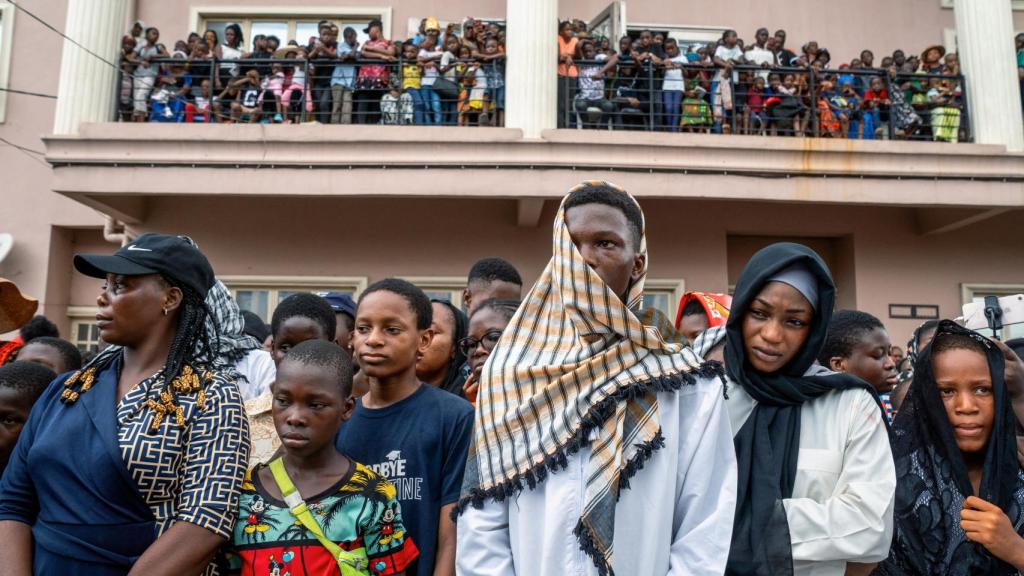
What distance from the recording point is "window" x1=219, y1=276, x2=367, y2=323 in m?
9.41

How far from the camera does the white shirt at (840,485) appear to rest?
2146mm

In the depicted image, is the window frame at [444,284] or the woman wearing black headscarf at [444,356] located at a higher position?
the window frame at [444,284]

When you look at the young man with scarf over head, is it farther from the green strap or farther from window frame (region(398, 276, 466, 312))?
window frame (region(398, 276, 466, 312))

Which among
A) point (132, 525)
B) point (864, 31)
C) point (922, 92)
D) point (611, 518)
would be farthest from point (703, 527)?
point (864, 31)

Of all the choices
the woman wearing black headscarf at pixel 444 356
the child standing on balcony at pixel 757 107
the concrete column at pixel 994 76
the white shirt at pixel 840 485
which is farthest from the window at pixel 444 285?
the white shirt at pixel 840 485

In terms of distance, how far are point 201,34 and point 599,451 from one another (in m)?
10.1

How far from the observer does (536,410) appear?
6.74 ft

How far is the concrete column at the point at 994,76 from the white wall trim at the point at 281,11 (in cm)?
684

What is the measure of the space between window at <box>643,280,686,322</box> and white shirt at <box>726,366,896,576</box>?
709 cm

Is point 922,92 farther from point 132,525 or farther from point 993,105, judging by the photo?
point 132,525

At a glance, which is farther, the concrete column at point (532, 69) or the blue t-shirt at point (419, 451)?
the concrete column at point (532, 69)

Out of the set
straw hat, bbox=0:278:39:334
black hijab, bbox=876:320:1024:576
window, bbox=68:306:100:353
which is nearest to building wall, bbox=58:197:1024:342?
window, bbox=68:306:100:353

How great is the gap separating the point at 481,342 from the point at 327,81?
21.2ft

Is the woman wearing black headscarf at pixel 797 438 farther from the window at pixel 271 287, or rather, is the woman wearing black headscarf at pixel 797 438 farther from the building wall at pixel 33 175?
the building wall at pixel 33 175
